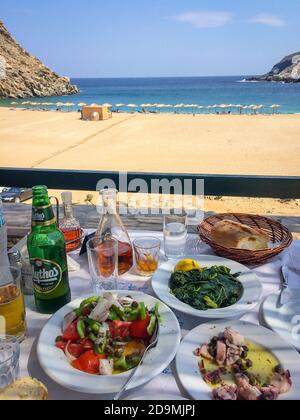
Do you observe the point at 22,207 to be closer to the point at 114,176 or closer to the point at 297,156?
the point at 114,176

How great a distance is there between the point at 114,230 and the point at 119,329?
20.9 inches

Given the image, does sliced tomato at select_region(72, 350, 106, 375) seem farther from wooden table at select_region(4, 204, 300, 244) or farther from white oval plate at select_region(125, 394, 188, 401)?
wooden table at select_region(4, 204, 300, 244)

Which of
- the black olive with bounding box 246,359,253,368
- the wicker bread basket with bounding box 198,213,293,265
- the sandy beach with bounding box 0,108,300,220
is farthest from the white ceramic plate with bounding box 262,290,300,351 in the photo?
the sandy beach with bounding box 0,108,300,220

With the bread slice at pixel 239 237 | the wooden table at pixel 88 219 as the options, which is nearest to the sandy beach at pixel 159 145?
the wooden table at pixel 88 219

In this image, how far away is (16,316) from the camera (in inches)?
36.8

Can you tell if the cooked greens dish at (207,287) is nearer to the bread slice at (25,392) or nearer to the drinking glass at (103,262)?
the drinking glass at (103,262)

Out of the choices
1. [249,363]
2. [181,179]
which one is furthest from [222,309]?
[181,179]

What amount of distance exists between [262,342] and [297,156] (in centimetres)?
1357

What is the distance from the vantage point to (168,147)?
14.9 meters

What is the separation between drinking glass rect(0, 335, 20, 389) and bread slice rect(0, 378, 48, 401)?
83 mm

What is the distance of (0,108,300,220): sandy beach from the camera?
1127cm

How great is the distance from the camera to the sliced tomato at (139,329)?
897 millimetres

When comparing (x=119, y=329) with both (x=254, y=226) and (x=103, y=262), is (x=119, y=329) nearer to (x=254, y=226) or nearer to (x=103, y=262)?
(x=103, y=262)

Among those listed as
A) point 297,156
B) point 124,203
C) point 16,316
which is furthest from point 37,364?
point 297,156
